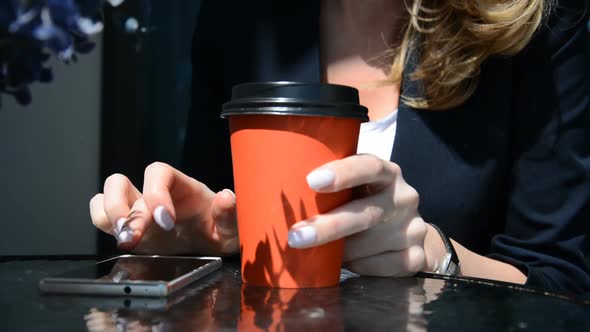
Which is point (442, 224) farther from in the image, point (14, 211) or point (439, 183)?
point (14, 211)

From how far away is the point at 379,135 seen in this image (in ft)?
4.04

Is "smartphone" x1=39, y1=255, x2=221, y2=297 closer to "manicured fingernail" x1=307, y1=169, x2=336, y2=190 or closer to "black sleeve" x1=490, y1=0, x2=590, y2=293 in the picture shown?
"manicured fingernail" x1=307, y1=169, x2=336, y2=190

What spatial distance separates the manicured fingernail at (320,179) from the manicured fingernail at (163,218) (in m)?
0.17

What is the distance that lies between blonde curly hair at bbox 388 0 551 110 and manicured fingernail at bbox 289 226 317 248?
2.16 feet

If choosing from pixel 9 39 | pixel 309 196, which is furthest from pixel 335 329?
pixel 9 39

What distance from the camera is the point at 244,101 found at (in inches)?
21.7

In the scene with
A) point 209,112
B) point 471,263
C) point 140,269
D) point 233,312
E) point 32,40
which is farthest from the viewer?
point 209,112

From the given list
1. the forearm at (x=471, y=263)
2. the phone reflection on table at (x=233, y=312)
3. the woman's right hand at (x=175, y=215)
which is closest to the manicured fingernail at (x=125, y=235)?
the woman's right hand at (x=175, y=215)

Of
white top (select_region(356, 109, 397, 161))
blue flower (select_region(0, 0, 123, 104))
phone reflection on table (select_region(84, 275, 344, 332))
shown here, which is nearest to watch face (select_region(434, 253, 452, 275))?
→ phone reflection on table (select_region(84, 275, 344, 332))

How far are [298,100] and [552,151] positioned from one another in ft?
2.61

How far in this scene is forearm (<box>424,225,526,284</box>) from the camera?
0.81 metres

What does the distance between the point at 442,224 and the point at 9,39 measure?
1.00 meters

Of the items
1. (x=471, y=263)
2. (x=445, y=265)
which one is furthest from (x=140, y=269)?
(x=471, y=263)

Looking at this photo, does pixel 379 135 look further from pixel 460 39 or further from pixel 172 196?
pixel 172 196
